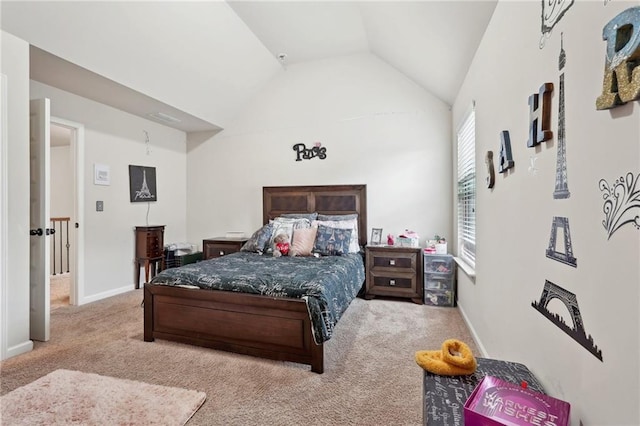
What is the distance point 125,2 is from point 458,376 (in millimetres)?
Result: 3738

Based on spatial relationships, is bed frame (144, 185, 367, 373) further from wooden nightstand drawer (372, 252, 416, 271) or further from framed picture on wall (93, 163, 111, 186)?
framed picture on wall (93, 163, 111, 186)

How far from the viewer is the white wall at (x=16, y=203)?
233 centimetres

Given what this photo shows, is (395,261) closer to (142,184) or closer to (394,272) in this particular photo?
(394,272)

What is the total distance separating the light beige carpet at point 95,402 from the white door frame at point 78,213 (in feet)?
6.46

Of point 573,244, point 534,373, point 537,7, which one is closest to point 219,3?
point 537,7

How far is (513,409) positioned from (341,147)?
3864mm

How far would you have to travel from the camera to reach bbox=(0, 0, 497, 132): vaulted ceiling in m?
2.48

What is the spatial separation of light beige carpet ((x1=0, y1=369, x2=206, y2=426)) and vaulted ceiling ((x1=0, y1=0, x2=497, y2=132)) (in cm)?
270

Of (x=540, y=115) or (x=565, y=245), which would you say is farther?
(x=540, y=115)

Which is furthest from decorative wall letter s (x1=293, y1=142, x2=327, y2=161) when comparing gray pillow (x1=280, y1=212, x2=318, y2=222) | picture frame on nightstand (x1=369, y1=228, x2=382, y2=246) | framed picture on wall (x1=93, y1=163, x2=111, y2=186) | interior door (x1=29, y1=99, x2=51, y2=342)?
interior door (x1=29, y1=99, x2=51, y2=342)

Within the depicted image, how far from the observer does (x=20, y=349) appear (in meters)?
2.38

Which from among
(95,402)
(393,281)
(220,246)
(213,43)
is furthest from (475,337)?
(213,43)

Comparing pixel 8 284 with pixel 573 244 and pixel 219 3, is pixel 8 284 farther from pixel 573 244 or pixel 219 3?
pixel 573 244


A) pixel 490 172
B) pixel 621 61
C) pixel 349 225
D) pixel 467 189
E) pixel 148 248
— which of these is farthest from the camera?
pixel 148 248
